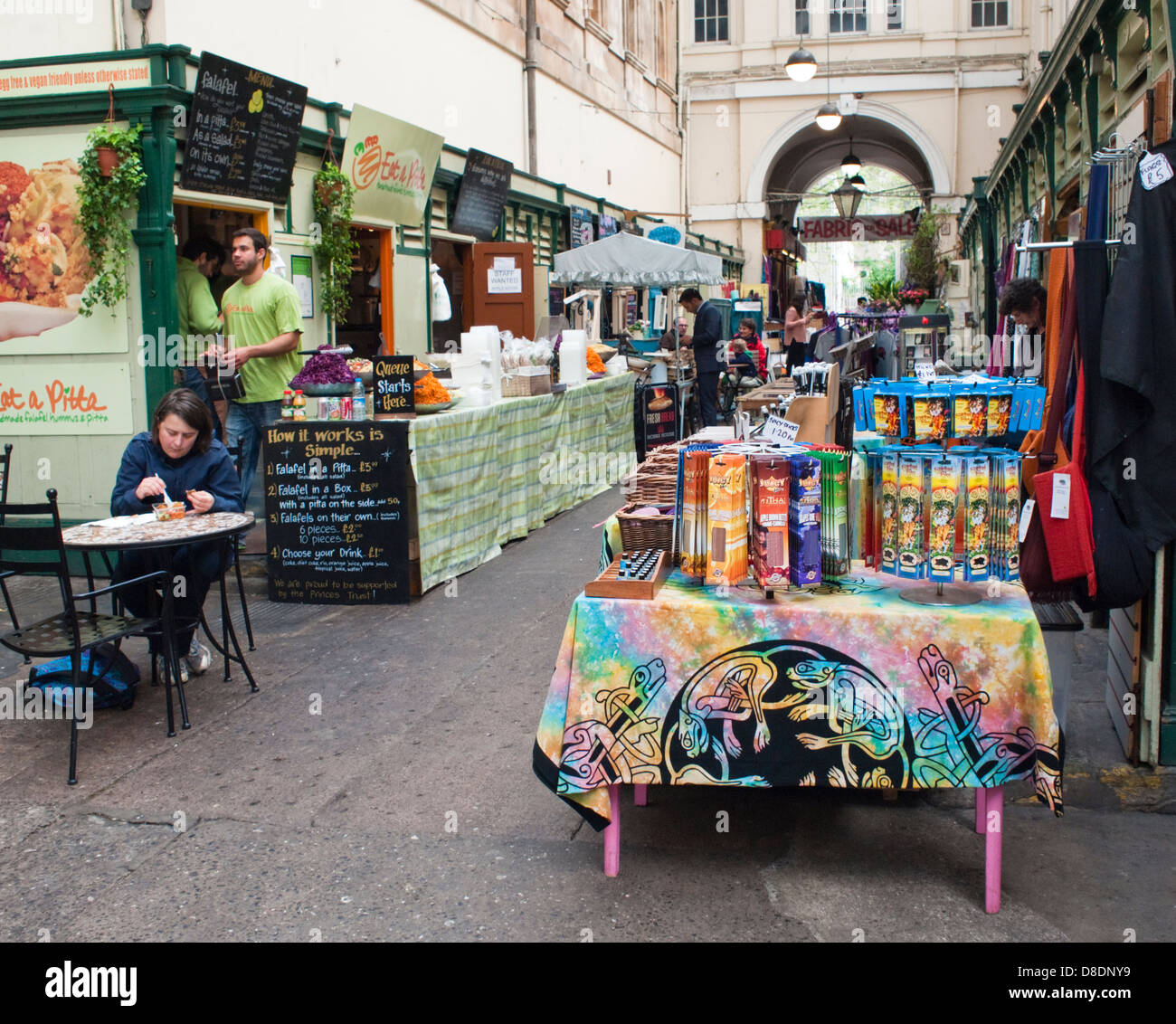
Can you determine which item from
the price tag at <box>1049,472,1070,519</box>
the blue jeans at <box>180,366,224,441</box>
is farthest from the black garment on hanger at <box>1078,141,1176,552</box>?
the blue jeans at <box>180,366,224,441</box>

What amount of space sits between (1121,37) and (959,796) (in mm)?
4977

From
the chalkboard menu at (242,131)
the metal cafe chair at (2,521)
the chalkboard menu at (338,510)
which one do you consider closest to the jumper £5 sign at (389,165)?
the chalkboard menu at (242,131)

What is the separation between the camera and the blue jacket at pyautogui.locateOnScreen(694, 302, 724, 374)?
14398mm

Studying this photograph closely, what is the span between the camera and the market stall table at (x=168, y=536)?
5.00 m

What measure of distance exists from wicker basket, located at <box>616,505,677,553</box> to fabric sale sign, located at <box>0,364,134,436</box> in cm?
517

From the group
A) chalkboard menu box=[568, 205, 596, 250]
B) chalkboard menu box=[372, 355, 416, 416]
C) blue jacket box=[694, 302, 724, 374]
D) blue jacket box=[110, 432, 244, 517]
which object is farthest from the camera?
chalkboard menu box=[568, 205, 596, 250]

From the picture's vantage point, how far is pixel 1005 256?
1283cm

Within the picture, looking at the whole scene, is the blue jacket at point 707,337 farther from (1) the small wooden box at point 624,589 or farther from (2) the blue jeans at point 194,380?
(1) the small wooden box at point 624,589

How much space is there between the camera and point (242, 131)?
871cm

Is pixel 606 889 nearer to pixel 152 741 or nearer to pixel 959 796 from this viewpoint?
pixel 959 796

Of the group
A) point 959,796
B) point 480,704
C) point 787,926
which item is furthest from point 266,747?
point 959,796

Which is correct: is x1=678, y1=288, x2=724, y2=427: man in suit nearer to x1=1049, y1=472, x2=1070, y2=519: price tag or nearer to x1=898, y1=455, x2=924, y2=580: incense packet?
x1=1049, y1=472, x2=1070, y2=519: price tag

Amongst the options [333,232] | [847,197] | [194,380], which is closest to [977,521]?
[194,380]
